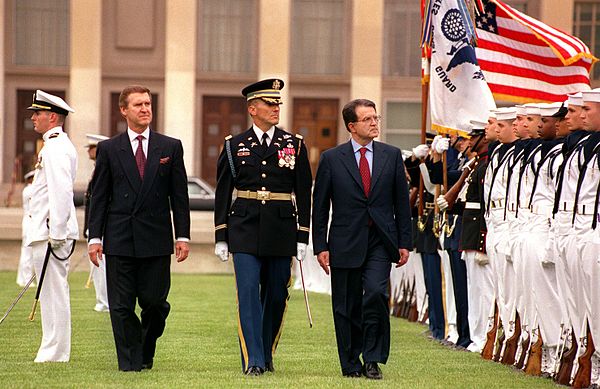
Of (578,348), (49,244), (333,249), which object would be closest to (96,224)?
(49,244)

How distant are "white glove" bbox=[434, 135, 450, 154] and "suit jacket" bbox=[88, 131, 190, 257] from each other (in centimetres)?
385

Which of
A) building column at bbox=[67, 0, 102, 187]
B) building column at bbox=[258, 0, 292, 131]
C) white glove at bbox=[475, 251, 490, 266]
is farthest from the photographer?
building column at bbox=[258, 0, 292, 131]

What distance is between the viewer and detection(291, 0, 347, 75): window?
148 ft

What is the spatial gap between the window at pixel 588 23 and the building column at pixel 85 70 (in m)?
15.4

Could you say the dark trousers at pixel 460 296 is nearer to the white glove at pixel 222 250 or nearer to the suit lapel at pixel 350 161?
the suit lapel at pixel 350 161

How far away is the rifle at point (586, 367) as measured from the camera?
9.85m

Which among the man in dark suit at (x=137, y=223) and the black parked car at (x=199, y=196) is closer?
the man in dark suit at (x=137, y=223)

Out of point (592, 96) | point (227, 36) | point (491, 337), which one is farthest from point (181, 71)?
point (592, 96)

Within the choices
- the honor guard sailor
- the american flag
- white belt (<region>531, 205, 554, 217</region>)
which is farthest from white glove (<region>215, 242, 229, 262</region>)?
the american flag

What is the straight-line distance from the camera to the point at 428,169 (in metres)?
14.5

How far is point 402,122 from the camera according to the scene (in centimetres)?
4509

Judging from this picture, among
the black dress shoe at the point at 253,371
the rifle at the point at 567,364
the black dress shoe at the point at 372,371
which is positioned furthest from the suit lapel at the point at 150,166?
the rifle at the point at 567,364

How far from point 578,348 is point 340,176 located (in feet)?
7.26

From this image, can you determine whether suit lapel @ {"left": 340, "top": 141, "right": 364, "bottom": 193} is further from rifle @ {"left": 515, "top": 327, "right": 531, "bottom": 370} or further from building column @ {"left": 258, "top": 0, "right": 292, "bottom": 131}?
building column @ {"left": 258, "top": 0, "right": 292, "bottom": 131}
